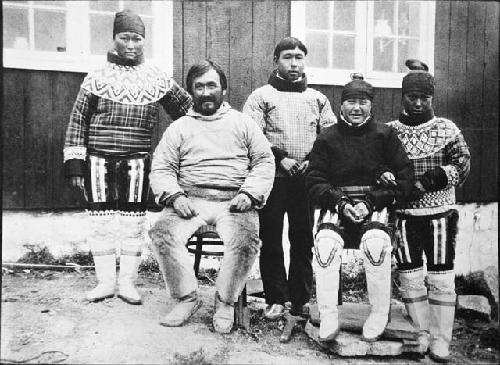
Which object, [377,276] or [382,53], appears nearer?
[377,276]

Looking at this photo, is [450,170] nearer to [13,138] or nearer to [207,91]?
[207,91]

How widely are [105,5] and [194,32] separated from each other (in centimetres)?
85

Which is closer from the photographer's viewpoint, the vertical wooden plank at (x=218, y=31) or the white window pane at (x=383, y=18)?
the vertical wooden plank at (x=218, y=31)

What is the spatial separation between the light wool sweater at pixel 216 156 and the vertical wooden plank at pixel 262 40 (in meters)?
1.73

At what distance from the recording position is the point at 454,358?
11.5 ft

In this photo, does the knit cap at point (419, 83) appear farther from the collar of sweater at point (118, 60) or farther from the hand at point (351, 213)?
the collar of sweater at point (118, 60)

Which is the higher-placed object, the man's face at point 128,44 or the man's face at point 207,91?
the man's face at point 128,44

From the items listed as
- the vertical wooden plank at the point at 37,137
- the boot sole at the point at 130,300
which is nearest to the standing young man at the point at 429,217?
the boot sole at the point at 130,300

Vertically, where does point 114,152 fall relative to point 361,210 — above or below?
above

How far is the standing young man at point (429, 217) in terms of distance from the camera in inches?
133

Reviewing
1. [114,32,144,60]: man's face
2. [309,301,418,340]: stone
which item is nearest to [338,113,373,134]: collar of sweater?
[309,301,418,340]: stone

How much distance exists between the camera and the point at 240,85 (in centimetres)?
519

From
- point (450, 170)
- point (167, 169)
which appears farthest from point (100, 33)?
point (450, 170)

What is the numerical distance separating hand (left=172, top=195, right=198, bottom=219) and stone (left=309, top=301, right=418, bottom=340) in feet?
3.60
